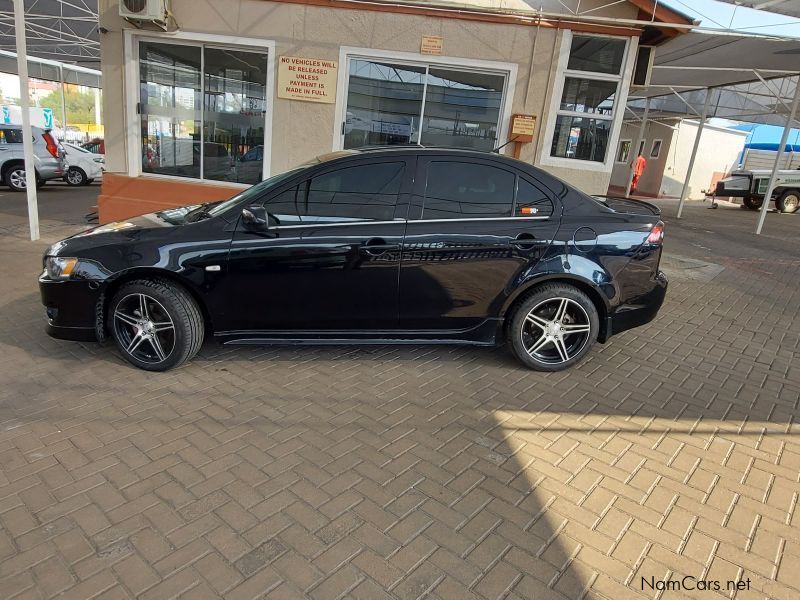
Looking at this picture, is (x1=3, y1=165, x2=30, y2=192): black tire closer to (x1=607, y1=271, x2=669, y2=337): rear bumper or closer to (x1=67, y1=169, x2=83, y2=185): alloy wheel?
(x1=67, y1=169, x2=83, y2=185): alloy wheel

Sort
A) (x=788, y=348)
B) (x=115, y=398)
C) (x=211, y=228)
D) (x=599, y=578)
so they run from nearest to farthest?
(x=599, y=578)
(x=115, y=398)
(x=211, y=228)
(x=788, y=348)

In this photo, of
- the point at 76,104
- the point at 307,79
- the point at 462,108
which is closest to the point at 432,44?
the point at 462,108

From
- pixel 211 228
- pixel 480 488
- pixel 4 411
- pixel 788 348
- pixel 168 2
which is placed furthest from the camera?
pixel 168 2

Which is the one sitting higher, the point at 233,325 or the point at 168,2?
the point at 168,2

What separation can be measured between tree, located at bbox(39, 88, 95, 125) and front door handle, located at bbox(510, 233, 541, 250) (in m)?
45.3

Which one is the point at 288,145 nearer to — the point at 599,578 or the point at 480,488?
the point at 480,488

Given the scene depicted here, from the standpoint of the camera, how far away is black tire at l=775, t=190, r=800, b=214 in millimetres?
20000

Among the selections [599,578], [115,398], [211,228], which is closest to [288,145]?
[211,228]

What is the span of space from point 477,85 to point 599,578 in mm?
7083

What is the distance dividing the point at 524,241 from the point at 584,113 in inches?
188

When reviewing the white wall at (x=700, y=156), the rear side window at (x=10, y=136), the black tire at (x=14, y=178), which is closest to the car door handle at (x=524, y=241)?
the black tire at (x=14, y=178)

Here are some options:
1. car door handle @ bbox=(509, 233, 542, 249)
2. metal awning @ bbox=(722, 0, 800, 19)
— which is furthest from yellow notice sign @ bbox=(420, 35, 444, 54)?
car door handle @ bbox=(509, 233, 542, 249)

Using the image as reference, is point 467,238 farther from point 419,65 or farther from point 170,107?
point 170,107

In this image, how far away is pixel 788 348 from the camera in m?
5.15
